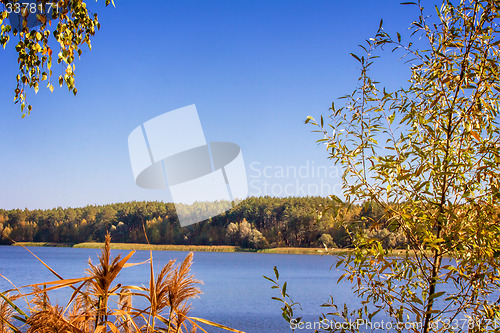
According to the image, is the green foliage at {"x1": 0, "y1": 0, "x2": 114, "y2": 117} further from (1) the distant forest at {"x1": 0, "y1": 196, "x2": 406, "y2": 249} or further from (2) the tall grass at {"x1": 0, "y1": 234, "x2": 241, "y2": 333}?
(1) the distant forest at {"x1": 0, "y1": 196, "x2": 406, "y2": 249}

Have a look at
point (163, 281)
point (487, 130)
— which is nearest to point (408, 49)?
point (487, 130)

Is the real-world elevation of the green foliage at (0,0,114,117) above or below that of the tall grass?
above

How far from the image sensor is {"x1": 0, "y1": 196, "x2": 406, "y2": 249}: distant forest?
62.8m

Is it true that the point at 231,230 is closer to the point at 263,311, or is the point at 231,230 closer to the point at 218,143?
the point at 218,143

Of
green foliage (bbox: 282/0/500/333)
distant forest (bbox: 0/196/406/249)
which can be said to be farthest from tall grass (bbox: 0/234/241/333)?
distant forest (bbox: 0/196/406/249)

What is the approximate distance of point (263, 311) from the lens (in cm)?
1655

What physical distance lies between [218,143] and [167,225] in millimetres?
36374

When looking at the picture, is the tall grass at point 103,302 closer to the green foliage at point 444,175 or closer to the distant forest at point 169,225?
the green foliage at point 444,175

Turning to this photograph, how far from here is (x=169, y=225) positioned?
6781cm

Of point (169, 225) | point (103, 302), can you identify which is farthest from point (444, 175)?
point (169, 225)

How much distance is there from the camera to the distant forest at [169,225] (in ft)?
206

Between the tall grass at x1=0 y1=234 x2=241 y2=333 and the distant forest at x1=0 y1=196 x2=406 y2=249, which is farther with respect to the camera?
the distant forest at x1=0 y1=196 x2=406 y2=249

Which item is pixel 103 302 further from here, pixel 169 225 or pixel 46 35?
pixel 169 225

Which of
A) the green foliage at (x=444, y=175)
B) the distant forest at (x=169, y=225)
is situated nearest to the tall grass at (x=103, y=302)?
the green foliage at (x=444, y=175)
